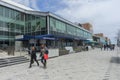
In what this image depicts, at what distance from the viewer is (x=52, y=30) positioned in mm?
35750

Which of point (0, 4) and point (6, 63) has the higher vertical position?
point (0, 4)

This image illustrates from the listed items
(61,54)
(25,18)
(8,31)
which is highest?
(25,18)

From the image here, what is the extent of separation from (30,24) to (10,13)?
15.3ft

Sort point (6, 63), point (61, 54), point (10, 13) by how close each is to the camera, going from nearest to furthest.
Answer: point (6, 63) < point (61, 54) < point (10, 13)

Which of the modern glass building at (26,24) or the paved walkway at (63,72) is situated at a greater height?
the modern glass building at (26,24)

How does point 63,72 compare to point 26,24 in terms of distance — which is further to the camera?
point 26,24

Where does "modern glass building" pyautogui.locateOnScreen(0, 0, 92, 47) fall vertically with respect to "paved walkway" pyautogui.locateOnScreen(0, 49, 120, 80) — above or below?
above

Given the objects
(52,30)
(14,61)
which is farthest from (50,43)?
(14,61)

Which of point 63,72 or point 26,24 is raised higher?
point 26,24

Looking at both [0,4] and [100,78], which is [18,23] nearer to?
[0,4]

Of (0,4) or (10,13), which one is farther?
(10,13)

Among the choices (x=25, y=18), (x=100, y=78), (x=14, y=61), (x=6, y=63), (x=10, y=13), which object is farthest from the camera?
Answer: (x=25, y=18)

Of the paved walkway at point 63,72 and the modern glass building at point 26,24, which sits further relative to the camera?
the modern glass building at point 26,24

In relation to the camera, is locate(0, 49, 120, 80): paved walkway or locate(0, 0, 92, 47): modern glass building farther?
locate(0, 0, 92, 47): modern glass building
